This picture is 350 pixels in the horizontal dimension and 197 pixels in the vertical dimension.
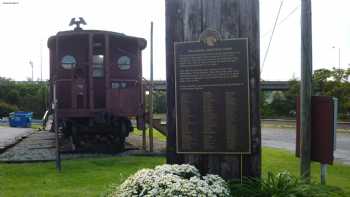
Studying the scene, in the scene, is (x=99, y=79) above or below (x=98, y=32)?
below

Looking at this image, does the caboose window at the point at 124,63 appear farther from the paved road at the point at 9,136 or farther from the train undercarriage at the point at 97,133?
the paved road at the point at 9,136

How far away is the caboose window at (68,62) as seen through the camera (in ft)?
52.4

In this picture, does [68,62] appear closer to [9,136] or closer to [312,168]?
[312,168]

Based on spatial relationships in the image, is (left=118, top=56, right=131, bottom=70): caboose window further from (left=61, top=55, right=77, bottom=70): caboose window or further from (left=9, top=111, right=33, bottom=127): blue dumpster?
(left=9, top=111, right=33, bottom=127): blue dumpster

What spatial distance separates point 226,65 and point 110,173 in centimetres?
524

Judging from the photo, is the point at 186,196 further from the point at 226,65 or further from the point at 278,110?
the point at 278,110

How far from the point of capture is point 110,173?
9.97 m

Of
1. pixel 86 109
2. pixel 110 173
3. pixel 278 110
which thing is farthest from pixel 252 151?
pixel 278 110

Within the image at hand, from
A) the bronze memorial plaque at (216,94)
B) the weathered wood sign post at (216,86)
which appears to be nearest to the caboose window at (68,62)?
the weathered wood sign post at (216,86)

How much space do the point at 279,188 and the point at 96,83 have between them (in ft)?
37.4

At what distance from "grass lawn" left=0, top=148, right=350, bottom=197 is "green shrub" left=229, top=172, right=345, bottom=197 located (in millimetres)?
1923

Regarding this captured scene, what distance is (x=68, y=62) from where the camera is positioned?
1602 centimetres

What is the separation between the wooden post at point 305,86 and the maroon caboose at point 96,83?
27.5 feet

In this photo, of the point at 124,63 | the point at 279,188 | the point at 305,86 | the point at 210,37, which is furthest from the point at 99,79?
the point at 279,188
